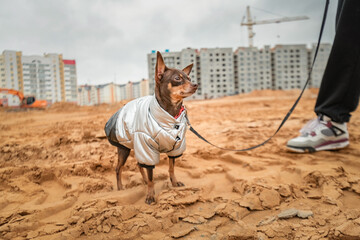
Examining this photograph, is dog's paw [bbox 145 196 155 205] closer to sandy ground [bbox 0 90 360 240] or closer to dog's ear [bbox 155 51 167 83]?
sandy ground [bbox 0 90 360 240]

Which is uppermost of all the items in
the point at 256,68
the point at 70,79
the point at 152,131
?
the point at 256,68

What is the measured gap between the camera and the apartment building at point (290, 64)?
136 feet

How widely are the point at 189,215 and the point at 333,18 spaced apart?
119 inches

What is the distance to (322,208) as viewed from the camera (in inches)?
64.5

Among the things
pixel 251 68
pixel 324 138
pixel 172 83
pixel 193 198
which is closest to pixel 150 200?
pixel 193 198

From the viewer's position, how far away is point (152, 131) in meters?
1.77

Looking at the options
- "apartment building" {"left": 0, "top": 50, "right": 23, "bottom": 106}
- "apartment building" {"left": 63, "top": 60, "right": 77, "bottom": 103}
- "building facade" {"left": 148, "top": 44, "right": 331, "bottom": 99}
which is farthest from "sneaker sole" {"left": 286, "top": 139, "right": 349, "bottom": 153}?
"building facade" {"left": 148, "top": 44, "right": 331, "bottom": 99}

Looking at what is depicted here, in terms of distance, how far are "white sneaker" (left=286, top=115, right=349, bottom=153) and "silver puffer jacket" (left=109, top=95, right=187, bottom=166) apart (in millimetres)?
2134

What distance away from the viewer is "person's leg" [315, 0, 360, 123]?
2443 millimetres

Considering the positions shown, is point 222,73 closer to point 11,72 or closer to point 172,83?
point 11,72

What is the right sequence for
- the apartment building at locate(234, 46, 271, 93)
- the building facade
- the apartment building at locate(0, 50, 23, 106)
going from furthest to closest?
1. the apartment building at locate(234, 46, 271, 93)
2. the building facade
3. the apartment building at locate(0, 50, 23, 106)

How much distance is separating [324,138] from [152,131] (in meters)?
2.64

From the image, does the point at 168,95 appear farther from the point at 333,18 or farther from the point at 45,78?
the point at 45,78

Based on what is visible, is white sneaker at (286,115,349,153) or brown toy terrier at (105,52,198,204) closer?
brown toy terrier at (105,52,198,204)
